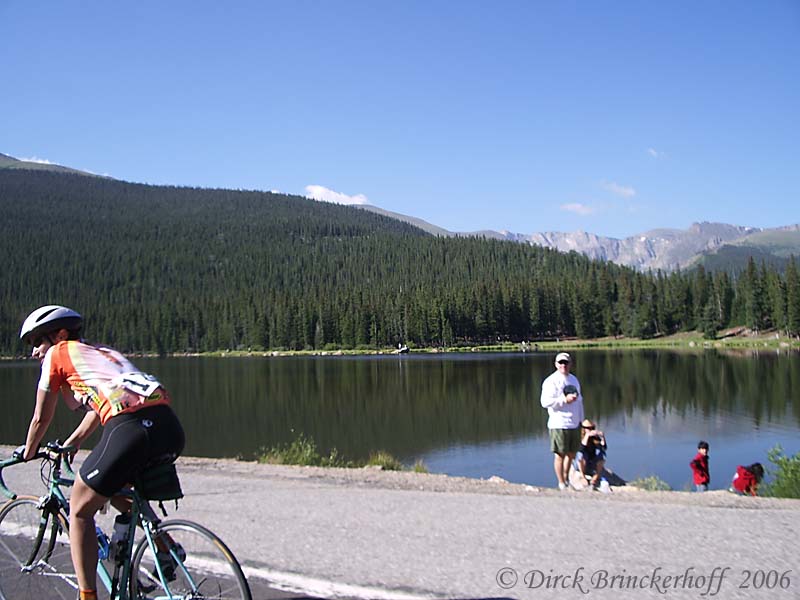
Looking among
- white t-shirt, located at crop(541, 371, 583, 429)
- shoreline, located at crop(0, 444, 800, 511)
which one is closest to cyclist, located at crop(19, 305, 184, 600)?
shoreline, located at crop(0, 444, 800, 511)

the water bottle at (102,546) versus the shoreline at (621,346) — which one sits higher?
the water bottle at (102,546)

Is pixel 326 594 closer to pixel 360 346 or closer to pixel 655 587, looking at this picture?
pixel 655 587

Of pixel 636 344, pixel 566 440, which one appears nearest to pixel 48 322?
pixel 566 440

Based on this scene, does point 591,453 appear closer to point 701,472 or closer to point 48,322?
point 701,472

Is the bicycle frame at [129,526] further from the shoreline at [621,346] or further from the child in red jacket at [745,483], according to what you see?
the shoreline at [621,346]

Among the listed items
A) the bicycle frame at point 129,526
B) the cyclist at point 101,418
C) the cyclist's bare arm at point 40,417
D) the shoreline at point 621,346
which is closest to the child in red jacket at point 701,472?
the bicycle frame at point 129,526

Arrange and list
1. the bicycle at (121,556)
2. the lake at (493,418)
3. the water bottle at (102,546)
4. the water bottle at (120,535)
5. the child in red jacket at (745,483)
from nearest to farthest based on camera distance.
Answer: the bicycle at (121,556)
the water bottle at (120,535)
the water bottle at (102,546)
the child in red jacket at (745,483)
the lake at (493,418)

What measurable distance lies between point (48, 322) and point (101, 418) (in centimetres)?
83

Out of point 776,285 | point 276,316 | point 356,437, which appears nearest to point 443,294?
point 276,316

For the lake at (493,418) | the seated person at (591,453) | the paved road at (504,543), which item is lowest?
the lake at (493,418)

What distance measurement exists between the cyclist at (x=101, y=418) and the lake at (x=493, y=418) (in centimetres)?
1434

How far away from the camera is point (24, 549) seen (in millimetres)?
5145

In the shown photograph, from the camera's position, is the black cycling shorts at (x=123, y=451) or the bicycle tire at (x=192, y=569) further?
the black cycling shorts at (x=123, y=451)

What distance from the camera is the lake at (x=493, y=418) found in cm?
2158
